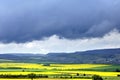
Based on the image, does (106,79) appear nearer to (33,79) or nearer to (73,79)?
(73,79)

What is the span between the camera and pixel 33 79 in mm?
109250

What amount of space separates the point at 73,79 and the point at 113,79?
41.0 ft

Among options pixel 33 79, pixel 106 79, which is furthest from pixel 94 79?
pixel 33 79

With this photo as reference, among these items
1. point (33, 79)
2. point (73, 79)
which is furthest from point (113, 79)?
point (33, 79)

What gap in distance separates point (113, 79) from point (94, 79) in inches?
322

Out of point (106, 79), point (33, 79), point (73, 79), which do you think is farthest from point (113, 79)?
point (33, 79)

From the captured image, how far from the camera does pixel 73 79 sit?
108 metres

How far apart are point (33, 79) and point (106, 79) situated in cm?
2313

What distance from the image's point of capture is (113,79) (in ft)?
350

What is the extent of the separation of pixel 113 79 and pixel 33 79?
2529 cm

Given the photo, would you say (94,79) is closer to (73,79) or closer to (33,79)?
(73,79)

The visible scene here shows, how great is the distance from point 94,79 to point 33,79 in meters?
20.2

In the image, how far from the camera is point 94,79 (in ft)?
334

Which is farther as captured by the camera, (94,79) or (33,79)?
(33,79)
